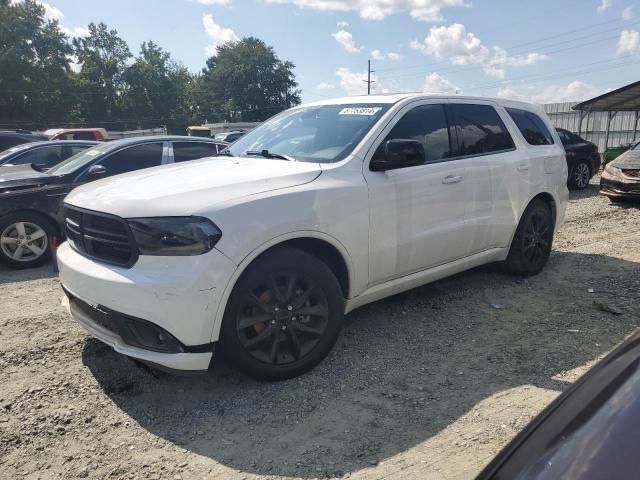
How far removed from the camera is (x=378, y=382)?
11.0ft

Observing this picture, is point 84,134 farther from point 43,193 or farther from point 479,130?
point 479,130

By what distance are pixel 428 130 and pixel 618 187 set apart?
787 cm

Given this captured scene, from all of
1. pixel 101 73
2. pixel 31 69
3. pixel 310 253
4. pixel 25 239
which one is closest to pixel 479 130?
pixel 310 253

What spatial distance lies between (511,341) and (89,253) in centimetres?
317

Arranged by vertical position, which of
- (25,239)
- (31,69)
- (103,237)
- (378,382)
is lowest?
(378,382)

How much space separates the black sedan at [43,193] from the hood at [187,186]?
3.32m

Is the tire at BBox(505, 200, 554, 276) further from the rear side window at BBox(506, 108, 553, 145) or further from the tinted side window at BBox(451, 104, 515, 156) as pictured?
the tinted side window at BBox(451, 104, 515, 156)

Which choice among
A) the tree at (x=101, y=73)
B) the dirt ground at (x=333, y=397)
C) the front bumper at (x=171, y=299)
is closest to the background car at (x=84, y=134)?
the dirt ground at (x=333, y=397)

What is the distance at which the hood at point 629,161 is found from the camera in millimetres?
10205

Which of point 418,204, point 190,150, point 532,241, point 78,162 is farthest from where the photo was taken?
point 190,150

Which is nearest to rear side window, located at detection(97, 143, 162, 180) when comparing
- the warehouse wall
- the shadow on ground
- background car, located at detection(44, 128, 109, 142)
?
the shadow on ground

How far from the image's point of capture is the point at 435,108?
14.3ft

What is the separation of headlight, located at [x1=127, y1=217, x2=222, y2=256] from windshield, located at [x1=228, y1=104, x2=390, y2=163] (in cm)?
116

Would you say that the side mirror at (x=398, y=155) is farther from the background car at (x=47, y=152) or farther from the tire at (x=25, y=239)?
the background car at (x=47, y=152)
